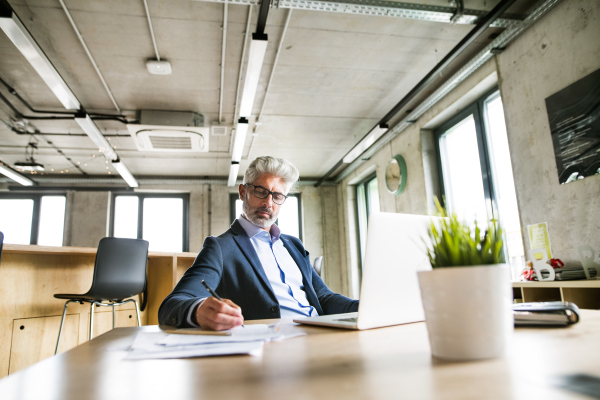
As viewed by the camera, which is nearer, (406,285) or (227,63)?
(406,285)

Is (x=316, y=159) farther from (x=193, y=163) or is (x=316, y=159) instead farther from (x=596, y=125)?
(x=596, y=125)

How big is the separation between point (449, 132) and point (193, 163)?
4.40m

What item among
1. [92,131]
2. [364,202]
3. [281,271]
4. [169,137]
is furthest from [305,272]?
[364,202]

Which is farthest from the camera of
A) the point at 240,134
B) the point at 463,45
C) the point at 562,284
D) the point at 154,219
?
the point at 154,219

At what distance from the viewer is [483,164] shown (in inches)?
163

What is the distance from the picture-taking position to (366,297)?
2.62 feet

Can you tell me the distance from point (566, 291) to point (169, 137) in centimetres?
438

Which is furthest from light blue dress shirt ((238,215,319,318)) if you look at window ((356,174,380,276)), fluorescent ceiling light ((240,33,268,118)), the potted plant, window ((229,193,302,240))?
window ((229,193,302,240))

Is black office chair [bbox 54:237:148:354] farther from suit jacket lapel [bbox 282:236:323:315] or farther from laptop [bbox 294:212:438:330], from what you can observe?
laptop [bbox 294:212:438:330]

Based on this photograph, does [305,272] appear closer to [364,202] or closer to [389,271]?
[389,271]

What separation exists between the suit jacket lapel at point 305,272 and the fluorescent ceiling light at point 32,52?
2.60 metres

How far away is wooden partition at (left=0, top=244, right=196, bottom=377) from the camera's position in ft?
8.29

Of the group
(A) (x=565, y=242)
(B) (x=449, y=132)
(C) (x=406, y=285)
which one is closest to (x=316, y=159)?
(B) (x=449, y=132)

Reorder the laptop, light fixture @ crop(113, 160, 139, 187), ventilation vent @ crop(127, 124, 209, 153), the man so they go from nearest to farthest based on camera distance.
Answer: the laptop, the man, ventilation vent @ crop(127, 124, 209, 153), light fixture @ crop(113, 160, 139, 187)
